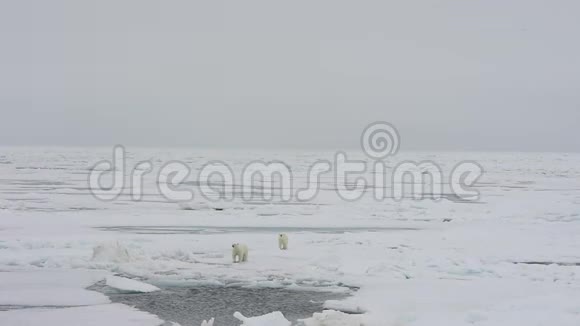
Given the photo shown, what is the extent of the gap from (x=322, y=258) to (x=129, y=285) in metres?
3.61

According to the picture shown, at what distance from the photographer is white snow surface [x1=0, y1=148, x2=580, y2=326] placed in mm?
6910

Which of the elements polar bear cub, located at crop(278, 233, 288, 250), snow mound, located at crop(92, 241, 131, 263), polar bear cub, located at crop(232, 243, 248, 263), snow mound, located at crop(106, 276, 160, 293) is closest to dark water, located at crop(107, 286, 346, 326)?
snow mound, located at crop(106, 276, 160, 293)

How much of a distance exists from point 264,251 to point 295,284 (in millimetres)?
2819

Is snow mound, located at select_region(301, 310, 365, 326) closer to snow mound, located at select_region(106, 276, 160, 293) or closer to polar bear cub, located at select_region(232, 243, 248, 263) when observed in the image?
snow mound, located at select_region(106, 276, 160, 293)

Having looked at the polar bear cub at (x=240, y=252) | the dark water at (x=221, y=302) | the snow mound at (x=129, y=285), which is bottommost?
the dark water at (x=221, y=302)

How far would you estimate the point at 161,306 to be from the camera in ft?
23.5

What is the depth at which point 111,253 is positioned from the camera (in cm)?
964

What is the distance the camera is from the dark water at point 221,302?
6816mm

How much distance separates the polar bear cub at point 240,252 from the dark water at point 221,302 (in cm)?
168

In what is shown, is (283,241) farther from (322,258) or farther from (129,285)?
(129,285)

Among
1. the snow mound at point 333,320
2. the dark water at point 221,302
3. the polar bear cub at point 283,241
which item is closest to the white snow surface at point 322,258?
the snow mound at point 333,320

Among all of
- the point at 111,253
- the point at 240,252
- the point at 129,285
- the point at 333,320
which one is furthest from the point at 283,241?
the point at 333,320

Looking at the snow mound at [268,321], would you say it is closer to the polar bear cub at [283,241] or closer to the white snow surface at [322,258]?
the white snow surface at [322,258]

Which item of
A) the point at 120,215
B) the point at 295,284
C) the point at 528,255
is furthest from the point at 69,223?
the point at 528,255
